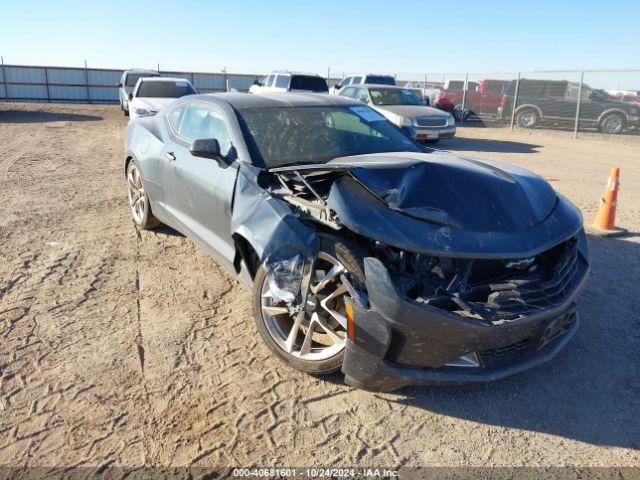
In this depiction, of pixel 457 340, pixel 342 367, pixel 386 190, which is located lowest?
pixel 342 367

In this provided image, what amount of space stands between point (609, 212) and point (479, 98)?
17.4 metres

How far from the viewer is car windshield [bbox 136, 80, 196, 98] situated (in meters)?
13.9

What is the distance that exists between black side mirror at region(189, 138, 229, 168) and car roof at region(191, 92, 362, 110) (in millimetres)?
615

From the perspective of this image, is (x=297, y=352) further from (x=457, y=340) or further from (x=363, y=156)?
(x=363, y=156)

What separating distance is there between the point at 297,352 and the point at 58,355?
1601 millimetres

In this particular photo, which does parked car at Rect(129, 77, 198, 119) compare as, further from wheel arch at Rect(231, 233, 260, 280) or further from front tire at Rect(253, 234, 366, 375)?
front tire at Rect(253, 234, 366, 375)

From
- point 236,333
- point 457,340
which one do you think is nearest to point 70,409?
point 236,333

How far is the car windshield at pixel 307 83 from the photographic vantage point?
1744cm

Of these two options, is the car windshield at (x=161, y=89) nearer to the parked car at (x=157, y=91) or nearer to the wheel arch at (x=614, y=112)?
the parked car at (x=157, y=91)

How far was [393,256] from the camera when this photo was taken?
3090mm

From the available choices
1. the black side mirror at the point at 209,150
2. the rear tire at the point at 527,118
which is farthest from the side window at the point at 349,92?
the black side mirror at the point at 209,150

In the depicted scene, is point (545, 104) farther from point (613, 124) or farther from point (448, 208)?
point (448, 208)

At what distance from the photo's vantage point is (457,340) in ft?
8.89

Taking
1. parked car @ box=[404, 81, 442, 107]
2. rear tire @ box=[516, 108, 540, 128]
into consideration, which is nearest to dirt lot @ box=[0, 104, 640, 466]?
rear tire @ box=[516, 108, 540, 128]
